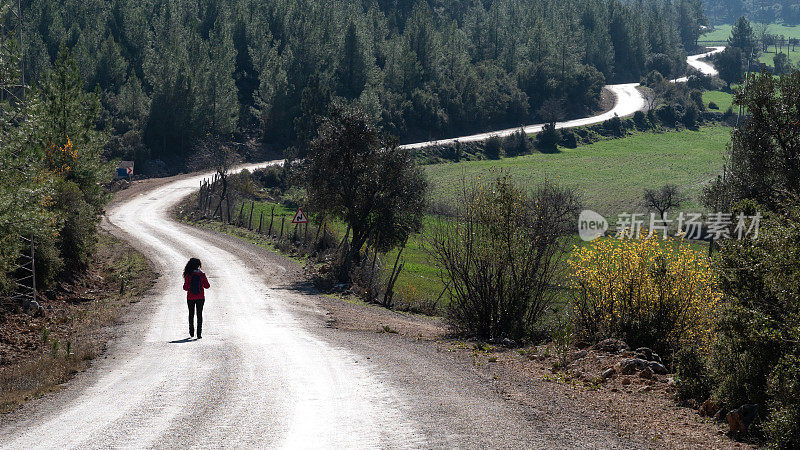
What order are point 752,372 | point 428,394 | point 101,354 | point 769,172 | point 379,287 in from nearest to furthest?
1. point 752,372
2. point 428,394
3. point 101,354
4. point 769,172
5. point 379,287

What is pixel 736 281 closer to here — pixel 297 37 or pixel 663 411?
pixel 663 411

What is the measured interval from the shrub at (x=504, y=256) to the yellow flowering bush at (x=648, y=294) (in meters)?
1.57

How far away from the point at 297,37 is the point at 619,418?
110 meters

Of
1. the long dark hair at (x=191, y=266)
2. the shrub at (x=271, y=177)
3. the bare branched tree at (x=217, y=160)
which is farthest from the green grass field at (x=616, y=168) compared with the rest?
the long dark hair at (x=191, y=266)

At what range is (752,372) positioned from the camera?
9.98 metres

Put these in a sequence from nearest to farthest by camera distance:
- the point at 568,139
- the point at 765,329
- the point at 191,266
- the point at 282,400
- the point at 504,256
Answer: the point at 765,329
the point at 282,400
the point at 504,256
the point at 191,266
the point at 568,139

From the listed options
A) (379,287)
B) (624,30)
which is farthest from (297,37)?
(624,30)

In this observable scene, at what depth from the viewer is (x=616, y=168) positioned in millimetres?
100250

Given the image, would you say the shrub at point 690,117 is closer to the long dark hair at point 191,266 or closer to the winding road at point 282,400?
the winding road at point 282,400

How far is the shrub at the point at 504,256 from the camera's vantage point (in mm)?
17469

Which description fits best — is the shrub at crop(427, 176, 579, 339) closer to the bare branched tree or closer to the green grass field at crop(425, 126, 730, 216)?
the bare branched tree

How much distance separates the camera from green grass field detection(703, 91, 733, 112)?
14488cm

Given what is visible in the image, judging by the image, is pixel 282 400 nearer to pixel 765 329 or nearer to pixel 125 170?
Answer: pixel 765 329

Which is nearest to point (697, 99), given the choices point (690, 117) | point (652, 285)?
point (690, 117)
